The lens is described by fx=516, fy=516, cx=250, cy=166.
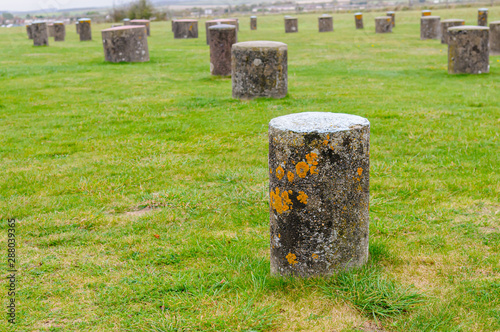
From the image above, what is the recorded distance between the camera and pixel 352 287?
3.33 metres

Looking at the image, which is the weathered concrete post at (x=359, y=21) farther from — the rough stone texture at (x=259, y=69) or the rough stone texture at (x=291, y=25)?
the rough stone texture at (x=259, y=69)

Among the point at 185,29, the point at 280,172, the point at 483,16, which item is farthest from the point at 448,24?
the point at 280,172

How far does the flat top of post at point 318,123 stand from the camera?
3.26 metres

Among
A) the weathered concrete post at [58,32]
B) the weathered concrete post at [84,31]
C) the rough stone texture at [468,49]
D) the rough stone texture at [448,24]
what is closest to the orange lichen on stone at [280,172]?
the rough stone texture at [468,49]

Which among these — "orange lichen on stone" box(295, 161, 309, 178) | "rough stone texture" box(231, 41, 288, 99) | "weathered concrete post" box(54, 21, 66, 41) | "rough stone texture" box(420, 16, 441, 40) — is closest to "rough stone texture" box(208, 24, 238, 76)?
"rough stone texture" box(231, 41, 288, 99)

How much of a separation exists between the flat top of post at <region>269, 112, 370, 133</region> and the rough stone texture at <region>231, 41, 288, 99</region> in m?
6.37

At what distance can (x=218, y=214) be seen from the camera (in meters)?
4.84

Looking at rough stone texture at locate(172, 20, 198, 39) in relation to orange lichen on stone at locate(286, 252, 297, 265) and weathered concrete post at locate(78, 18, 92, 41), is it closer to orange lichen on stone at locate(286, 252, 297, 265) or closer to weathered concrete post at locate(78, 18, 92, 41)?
weathered concrete post at locate(78, 18, 92, 41)

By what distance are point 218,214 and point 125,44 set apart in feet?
41.1

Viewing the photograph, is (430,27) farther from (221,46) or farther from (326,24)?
(221,46)

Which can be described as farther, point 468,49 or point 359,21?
point 359,21

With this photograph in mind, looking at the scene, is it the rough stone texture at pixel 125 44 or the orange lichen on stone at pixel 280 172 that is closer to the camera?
the orange lichen on stone at pixel 280 172

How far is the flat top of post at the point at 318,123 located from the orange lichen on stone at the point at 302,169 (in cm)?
21

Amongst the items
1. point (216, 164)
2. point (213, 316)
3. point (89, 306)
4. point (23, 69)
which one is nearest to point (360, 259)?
point (213, 316)
